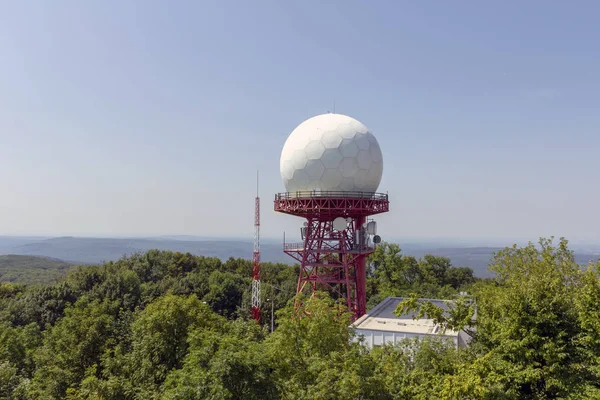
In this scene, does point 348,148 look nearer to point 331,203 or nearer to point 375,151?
point 375,151

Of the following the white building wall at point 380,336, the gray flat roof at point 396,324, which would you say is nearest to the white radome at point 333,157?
the gray flat roof at point 396,324

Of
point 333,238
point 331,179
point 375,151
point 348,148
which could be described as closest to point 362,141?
point 348,148

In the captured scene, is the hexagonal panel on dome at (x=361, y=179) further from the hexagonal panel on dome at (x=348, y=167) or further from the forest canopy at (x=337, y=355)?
the forest canopy at (x=337, y=355)

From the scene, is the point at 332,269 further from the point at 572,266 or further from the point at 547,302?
the point at 547,302

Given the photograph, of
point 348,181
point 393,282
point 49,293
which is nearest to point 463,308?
point 348,181

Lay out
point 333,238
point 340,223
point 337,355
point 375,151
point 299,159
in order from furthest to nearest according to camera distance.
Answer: point 375,151
point 333,238
point 299,159
point 340,223
point 337,355
